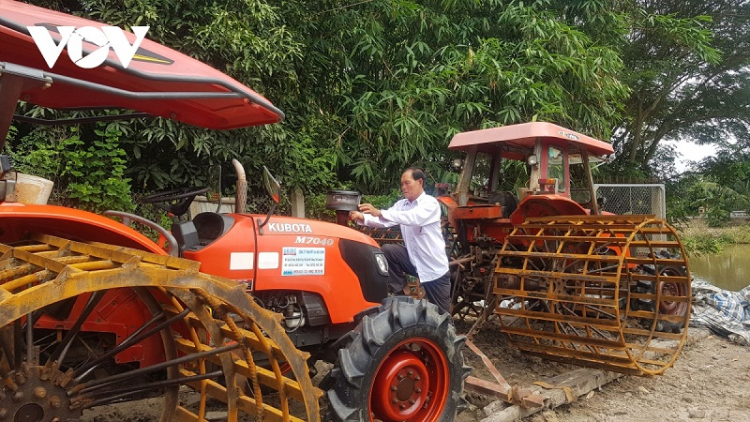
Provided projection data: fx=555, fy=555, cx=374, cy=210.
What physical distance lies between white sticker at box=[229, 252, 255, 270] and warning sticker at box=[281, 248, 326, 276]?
173mm

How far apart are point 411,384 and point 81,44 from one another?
2.13m

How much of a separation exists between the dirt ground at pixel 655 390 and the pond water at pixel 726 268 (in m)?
4.78

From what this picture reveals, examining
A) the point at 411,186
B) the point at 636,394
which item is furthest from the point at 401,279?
the point at 636,394

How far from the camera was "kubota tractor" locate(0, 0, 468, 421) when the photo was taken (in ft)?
6.05

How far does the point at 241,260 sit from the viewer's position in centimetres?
261

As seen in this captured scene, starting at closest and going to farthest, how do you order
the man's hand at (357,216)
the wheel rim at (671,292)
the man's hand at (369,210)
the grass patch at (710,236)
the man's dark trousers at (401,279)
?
the man's hand at (357,216), the man's hand at (369,210), the man's dark trousers at (401,279), the wheel rim at (671,292), the grass patch at (710,236)

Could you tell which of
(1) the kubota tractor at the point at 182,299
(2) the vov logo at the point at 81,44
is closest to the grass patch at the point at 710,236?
(1) the kubota tractor at the point at 182,299

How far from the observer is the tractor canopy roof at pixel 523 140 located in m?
4.94

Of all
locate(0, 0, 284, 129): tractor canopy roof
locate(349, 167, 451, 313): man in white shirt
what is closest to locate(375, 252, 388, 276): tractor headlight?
locate(349, 167, 451, 313): man in white shirt

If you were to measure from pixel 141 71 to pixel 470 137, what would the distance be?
4.00m

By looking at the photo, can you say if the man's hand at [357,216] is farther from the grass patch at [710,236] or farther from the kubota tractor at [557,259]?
the grass patch at [710,236]

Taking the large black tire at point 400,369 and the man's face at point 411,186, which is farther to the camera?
the man's face at point 411,186

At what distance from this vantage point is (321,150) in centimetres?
751

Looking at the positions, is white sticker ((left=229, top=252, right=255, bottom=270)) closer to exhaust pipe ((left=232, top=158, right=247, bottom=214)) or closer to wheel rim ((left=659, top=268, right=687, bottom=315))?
exhaust pipe ((left=232, top=158, right=247, bottom=214))
